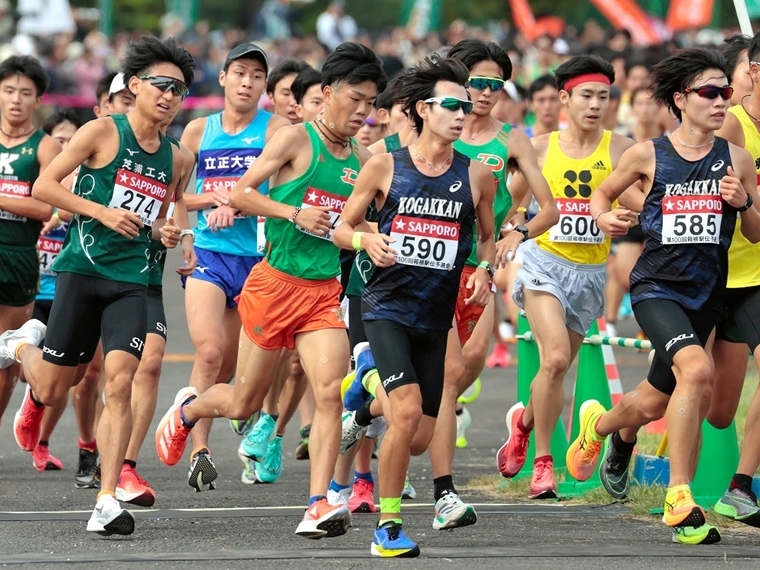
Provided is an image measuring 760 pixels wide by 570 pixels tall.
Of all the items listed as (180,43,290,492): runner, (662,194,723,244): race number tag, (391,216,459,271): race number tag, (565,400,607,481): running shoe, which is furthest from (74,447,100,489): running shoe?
(662,194,723,244): race number tag

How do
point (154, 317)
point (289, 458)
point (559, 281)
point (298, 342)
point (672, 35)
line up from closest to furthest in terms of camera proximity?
point (298, 342) < point (154, 317) < point (559, 281) < point (289, 458) < point (672, 35)

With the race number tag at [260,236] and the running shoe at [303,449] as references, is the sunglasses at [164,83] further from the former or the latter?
the running shoe at [303,449]

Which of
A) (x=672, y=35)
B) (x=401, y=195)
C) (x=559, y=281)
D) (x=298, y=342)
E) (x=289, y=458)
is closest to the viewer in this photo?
(x=401, y=195)

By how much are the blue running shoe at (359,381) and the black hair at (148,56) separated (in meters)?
1.67

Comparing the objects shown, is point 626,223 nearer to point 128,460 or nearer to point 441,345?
point 441,345

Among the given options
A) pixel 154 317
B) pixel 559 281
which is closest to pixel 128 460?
pixel 154 317

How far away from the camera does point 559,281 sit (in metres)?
9.65

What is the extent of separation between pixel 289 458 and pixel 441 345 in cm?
375

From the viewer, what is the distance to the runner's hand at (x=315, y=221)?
7895 millimetres

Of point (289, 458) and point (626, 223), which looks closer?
point (626, 223)

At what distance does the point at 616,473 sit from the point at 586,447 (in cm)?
30

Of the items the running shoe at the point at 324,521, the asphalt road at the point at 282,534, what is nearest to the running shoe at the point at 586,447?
the asphalt road at the point at 282,534

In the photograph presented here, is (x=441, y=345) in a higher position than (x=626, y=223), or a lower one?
lower

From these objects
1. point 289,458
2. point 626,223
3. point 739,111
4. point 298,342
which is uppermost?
point 739,111
